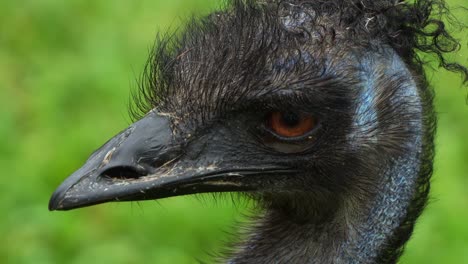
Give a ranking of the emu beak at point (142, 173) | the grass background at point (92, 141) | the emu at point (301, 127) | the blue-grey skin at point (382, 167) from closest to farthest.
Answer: the emu beak at point (142, 173), the emu at point (301, 127), the blue-grey skin at point (382, 167), the grass background at point (92, 141)

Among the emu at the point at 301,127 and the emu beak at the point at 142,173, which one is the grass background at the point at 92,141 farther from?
the emu beak at the point at 142,173

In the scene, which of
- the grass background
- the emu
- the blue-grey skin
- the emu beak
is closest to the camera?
the emu beak

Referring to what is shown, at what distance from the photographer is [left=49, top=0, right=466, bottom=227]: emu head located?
479cm

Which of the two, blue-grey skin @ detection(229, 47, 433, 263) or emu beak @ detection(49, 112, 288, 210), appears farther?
blue-grey skin @ detection(229, 47, 433, 263)

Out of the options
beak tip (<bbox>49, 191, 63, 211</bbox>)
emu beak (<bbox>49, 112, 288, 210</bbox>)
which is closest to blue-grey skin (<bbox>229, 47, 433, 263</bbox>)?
emu beak (<bbox>49, 112, 288, 210</bbox>)

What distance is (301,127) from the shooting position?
484 centimetres

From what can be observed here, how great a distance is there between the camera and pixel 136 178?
4746 mm

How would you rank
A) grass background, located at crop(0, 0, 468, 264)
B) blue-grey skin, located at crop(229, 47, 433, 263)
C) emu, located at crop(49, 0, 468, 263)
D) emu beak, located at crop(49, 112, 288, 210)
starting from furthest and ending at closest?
grass background, located at crop(0, 0, 468, 264)
blue-grey skin, located at crop(229, 47, 433, 263)
emu, located at crop(49, 0, 468, 263)
emu beak, located at crop(49, 112, 288, 210)

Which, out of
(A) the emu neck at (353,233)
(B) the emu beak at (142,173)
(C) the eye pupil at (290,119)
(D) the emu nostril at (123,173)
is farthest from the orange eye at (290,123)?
(D) the emu nostril at (123,173)

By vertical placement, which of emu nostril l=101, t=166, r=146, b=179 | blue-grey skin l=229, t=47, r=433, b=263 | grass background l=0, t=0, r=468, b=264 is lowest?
emu nostril l=101, t=166, r=146, b=179

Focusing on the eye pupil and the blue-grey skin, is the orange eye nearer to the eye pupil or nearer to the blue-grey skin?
the eye pupil

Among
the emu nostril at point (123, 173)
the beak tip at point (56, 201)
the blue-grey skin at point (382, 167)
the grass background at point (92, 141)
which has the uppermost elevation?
the grass background at point (92, 141)

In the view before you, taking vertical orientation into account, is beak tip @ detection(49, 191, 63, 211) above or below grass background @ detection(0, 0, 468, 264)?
below

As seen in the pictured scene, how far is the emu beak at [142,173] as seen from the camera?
4.70 meters
